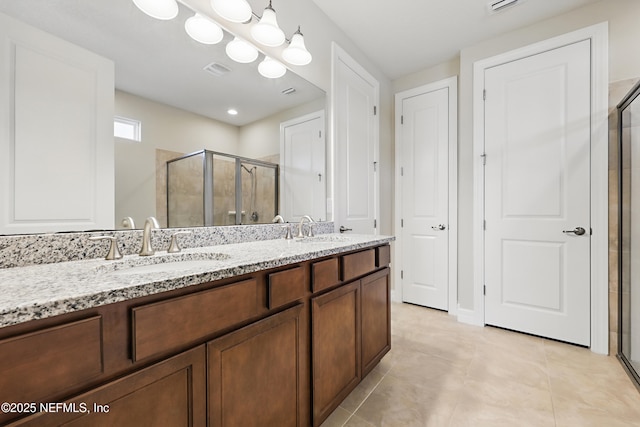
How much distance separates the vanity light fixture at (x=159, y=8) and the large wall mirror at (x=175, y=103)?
0.02 meters

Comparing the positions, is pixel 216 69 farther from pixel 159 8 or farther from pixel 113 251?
pixel 113 251

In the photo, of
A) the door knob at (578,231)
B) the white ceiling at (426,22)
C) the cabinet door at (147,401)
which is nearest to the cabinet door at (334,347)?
the cabinet door at (147,401)

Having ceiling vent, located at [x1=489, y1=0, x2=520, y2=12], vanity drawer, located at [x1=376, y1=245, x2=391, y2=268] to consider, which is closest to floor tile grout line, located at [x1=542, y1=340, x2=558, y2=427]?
vanity drawer, located at [x1=376, y1=245, x2=391, y2=268]

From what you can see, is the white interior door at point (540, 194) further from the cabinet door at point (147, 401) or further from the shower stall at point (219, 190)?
the cabinet door at point (147, 401)

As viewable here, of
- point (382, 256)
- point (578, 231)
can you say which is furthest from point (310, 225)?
point (578, 231)

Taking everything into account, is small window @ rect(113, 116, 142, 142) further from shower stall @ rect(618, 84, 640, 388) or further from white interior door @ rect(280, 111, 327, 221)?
shower stall @ rect(618, 84, 640, 388)

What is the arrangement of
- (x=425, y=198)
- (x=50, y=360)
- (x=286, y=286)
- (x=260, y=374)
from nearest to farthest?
(x=50, y=360) < (x=260, y=374) < (x=286, y=286) < (x=425, y=198)

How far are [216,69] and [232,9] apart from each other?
1.00ft

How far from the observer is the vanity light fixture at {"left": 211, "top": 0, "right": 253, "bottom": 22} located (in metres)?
1.44

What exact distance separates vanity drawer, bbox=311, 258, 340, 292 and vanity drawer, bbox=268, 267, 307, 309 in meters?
0.06

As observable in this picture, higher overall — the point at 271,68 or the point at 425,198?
the point at 271,68

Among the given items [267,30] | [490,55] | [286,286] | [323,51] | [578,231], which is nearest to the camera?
[286,286]

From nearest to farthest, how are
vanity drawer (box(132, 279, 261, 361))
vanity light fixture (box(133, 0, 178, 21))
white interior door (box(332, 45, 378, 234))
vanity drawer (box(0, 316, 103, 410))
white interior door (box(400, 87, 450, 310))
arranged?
vanity drawer (box(0, 316, 103, 410)) → vanity drawer (box(132, 279, 261, 361)) → vanity light fixture (box(133, 0, 178, 21)) → white interior door (box(332, 45, 378, 234)) → white interior door (box(400, 87, 450, 310))

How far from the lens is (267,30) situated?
163 cm
